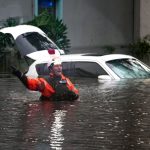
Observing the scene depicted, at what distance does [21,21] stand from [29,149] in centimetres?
1508

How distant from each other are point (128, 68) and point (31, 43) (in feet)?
10.0

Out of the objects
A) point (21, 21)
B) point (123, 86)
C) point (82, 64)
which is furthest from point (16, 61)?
point (123, 86)

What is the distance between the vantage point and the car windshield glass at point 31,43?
670 inches

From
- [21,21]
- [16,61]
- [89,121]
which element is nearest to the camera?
[89,121]

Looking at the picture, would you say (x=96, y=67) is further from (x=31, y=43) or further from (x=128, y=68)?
(x=31, y=43)

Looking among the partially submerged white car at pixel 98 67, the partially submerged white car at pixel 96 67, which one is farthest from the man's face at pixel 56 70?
the partially submerged white car at pixel 98 67

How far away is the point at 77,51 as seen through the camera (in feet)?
82.3

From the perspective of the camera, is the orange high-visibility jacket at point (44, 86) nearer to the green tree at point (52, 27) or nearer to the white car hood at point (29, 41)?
the white car hood at point (29, 41)

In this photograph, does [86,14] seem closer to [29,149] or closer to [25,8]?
[25,8]

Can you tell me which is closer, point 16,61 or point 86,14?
point 16,61

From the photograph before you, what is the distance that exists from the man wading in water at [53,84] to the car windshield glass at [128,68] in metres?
3.41

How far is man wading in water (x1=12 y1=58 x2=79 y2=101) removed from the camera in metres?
11.0

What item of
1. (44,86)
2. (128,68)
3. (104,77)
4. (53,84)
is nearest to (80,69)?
(104,77)

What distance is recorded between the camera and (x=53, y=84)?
36.9 ft
